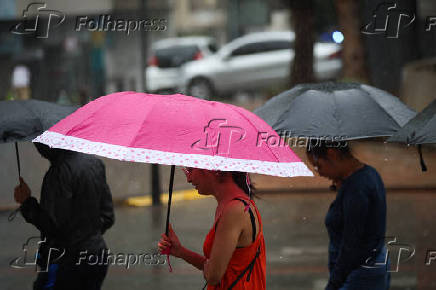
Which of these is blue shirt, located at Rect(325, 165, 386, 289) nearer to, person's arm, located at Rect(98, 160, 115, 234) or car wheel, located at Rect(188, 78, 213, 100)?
person's arm, located at Rect(98, 160, 115, 234)

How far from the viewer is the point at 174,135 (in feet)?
11.2

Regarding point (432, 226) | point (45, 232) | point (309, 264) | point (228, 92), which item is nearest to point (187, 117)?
point (45, 232)

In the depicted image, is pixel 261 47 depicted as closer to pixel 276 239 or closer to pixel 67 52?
pixel 67 52

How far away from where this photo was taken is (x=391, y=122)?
197 inches

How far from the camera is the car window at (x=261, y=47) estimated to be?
18453 millimetres

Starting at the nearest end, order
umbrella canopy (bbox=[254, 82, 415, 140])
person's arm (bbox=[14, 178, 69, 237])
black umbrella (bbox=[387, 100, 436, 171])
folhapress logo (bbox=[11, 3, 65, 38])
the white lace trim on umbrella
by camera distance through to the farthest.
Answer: the white lace trim on umbrella, black umbrella (bbox=[387, 100, 436, 171]), person's arm (bbox=[14, 178, 69, 237]), umbrella canopy (bbox=[254, 82, 415, 140]), folhapress logo (bbox=[11, 3, 65, 38])

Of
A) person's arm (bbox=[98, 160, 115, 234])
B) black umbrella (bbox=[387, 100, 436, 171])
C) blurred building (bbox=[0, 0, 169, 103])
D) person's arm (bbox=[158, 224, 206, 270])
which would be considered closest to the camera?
person's arm (bbox=[158, 224, 206, 270])

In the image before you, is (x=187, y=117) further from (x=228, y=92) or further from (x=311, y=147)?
(x=228, y=92)

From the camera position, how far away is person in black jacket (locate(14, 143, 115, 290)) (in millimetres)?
4664

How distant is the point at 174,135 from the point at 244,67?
15.4 m

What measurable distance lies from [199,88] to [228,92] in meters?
0.76

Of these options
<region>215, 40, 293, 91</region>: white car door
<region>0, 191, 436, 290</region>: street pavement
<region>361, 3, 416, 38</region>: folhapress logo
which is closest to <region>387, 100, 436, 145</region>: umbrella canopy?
<region>0, 191, 436, 290</region>: street pavement

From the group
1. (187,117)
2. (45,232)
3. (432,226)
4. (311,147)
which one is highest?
(187,117)

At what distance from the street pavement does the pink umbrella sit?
13.4ft
